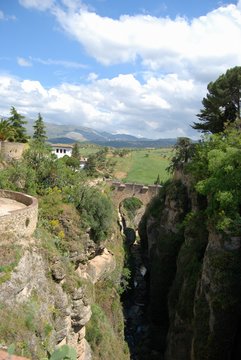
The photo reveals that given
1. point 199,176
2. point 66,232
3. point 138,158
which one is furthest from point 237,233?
point 138,158

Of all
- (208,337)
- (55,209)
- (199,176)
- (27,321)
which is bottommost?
(208,337)

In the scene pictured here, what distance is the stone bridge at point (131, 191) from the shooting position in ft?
169

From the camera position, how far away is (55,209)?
2431cm

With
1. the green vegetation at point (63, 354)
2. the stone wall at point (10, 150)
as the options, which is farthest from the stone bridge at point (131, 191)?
the green vegetation at point (63, 354)

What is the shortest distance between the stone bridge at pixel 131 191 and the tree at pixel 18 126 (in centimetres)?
1599

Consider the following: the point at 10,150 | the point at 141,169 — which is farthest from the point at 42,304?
the point at 141,169

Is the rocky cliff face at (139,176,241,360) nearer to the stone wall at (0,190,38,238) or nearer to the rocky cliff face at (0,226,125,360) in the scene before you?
the rocky cliff face at (0,226,125,360)

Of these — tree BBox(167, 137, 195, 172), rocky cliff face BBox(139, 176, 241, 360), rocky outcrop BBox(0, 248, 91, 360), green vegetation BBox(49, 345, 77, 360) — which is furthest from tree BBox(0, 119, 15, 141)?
green vegetation BBox(49, 345, 77, 360)

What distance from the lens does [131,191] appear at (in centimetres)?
5162

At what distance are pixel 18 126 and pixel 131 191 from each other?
1858cm

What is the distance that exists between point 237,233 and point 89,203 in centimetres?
1150

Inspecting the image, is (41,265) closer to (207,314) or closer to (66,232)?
(66,232)

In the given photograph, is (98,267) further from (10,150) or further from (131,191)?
(131,191)

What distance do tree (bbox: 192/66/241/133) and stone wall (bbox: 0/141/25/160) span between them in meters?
19.6
